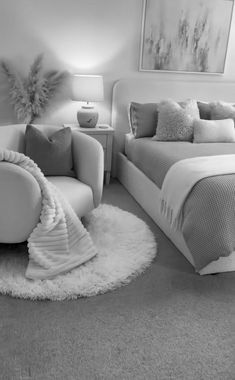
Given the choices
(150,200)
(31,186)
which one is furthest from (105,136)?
(31,186)

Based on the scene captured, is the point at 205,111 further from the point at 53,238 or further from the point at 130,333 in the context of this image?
the point at 130,333

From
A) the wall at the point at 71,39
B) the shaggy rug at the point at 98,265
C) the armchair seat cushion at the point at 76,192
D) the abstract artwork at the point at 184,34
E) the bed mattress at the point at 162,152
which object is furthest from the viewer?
the abstract artwork at the point at 184,34

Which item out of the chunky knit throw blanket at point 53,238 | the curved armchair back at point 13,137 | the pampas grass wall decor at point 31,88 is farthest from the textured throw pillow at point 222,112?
the chunky knit throw blanket at point 53,238

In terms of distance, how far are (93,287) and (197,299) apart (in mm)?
590

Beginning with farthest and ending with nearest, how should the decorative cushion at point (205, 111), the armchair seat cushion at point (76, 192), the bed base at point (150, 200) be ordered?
the decorative cushion at point (205, 111) < the armchair seat cushion at point (76, 192) < the bed base at point (150, 200)

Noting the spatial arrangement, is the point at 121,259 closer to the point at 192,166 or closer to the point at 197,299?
the point at 197,299

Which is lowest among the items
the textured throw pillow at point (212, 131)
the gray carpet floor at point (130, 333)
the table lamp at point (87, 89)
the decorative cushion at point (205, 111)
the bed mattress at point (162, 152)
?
the gray carpet floor at point (130, 333)

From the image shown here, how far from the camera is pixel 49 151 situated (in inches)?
106

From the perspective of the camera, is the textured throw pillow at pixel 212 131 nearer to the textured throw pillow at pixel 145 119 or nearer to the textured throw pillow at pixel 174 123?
the textured throw pillow at pixel 174 123

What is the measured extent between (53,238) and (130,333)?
2.57ft

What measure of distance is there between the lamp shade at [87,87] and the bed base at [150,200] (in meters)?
0.73

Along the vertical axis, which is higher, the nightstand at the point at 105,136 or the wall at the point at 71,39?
the wall at the point at 71,39

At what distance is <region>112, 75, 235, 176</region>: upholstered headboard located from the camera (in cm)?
397

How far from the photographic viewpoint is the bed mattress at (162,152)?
2.87 metres
